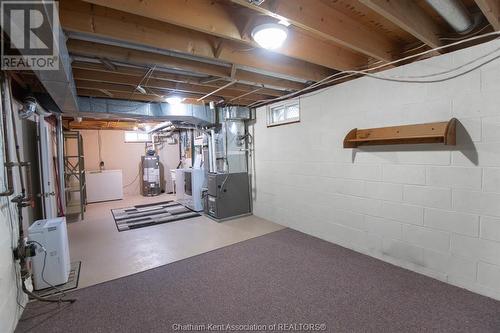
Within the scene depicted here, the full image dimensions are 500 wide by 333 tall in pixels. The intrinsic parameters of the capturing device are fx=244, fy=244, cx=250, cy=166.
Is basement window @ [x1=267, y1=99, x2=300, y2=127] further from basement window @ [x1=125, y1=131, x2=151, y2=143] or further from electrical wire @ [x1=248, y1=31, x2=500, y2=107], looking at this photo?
basement window @ [x1=125, y1=131, x2=151, y2=143]

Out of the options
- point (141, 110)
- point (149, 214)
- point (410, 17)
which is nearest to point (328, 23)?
point (410, 17)

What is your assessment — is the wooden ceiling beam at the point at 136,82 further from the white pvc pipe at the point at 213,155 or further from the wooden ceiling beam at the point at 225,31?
the wooden ceiling beam at the point at 225,31

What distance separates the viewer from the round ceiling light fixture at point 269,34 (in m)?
1.78

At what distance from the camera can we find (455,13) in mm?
1776

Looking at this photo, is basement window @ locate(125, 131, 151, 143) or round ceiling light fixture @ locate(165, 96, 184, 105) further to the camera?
basement window @ locate(125, 131, 151, 143)

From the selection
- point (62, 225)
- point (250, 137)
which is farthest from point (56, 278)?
point (250, 137)

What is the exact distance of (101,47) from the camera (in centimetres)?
217

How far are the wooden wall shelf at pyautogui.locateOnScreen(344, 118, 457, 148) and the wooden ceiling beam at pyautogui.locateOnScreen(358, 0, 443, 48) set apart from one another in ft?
2.37

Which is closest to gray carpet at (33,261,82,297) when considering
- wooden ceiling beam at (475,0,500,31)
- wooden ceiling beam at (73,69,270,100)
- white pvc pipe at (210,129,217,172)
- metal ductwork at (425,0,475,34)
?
wooden ceiling beam at (73,69,270,100)

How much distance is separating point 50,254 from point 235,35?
2.68 metres

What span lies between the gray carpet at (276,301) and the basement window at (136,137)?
6.18 m

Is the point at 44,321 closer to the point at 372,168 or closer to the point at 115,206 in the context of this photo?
the point at 372,168

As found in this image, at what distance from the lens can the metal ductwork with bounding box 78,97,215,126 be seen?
144 inches

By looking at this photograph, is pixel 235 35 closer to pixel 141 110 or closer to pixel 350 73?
pixel 350 73
